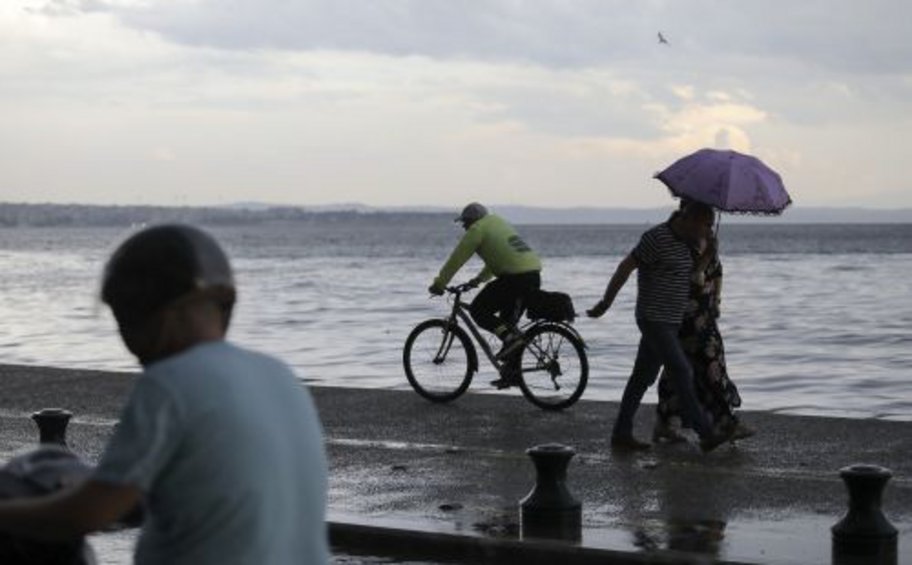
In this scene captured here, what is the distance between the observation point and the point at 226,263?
3100mm

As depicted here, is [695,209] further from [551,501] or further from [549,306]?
[551,501]

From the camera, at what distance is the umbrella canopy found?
35.5 ft

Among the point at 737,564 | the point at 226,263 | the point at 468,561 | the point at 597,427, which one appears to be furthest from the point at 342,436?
the point at 226,263

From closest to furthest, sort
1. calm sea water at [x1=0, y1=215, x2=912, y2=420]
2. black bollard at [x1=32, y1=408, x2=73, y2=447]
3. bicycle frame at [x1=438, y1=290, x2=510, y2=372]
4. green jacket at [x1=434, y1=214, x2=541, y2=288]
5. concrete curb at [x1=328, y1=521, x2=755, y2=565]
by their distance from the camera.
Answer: concrete curb at [x1=328, y1=521, x2=755, y2=565] < black bollard at [x1=32, y1=408, x2=73, y2=447] < green jacket at [x1=434, y1=214, x2=541, y2=288] < bicycle frame at [x1=438, y1=290, x2=510, y2=372] < calm sea water at [x1=0, y1=215, x2=912, y2=420]

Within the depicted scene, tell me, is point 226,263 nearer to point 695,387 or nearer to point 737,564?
point 737,564

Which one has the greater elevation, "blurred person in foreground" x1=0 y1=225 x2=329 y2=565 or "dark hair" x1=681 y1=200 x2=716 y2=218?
"dark hair" x1=681 y1=200 x2=716 y2=218

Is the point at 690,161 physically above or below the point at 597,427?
above

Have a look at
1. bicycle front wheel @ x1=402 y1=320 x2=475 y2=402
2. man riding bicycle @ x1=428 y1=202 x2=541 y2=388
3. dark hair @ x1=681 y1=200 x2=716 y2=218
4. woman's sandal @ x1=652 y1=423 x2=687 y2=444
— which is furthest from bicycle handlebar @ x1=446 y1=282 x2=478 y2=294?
dark hair @ x1=681 y1=200 x2=716 y2=218

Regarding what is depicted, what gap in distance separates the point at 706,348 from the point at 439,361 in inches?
136

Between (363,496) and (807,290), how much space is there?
149ft

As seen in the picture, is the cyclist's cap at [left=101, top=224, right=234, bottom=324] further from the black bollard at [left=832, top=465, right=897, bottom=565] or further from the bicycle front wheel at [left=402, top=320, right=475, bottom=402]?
the bicycle front wheel at [left=402, top=320, right=475, bottom=402]

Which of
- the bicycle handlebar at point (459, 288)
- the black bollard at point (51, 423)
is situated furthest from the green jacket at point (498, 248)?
the black bollard at point (51, 423)

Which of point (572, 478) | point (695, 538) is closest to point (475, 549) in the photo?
point (695, 538)

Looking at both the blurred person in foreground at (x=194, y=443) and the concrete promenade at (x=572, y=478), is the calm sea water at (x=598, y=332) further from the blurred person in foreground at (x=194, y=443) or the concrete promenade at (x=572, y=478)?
the concrete promenade at (x=572, y=478)
